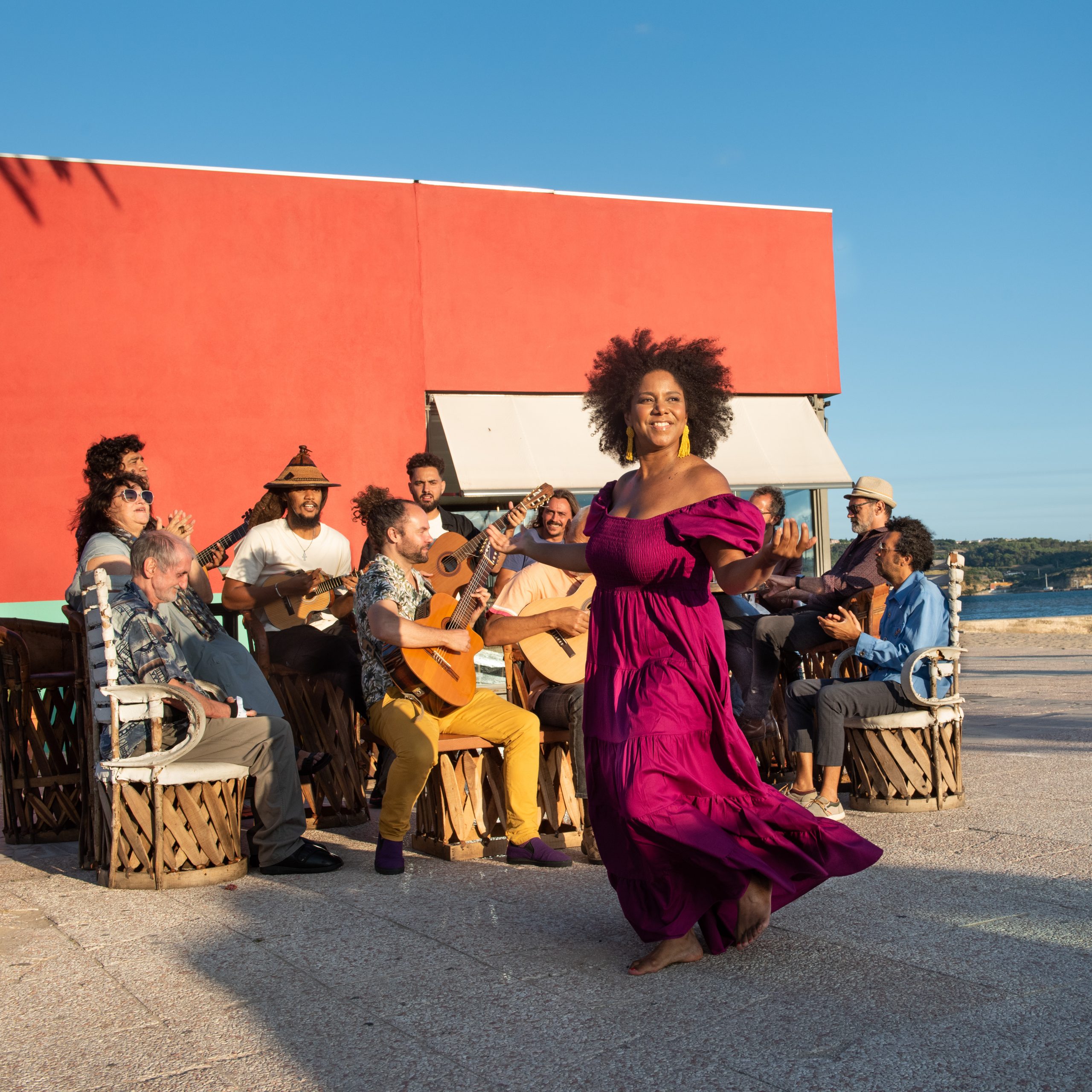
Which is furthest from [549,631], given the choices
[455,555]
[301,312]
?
[301,312]

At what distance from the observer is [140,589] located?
5109 millimetres

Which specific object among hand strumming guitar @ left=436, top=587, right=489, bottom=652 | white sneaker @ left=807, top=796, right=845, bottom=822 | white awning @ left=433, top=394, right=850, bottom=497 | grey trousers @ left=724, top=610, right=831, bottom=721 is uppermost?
white awning @ left=433, top=394, right=850, bottom=497

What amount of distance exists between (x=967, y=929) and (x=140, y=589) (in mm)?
3516

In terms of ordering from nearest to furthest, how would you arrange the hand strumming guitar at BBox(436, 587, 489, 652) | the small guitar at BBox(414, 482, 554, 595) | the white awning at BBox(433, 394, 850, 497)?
the hand strumming guitar at BBox(436, 587, 489, 652) < the small guitar at BBox(414, 482, 554, 595) < the white awning at BBox(433, 394, 850, 497)

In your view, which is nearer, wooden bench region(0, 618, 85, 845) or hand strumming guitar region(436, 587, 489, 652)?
hand strumming guitar region(436, 587, 489, 652)

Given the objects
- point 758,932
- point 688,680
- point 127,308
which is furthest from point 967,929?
point 127,308

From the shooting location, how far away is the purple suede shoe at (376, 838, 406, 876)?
5.04 metres

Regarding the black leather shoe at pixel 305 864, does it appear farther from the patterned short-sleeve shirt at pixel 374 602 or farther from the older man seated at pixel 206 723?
the patterned short-sleeve shirt at pixel 374 602

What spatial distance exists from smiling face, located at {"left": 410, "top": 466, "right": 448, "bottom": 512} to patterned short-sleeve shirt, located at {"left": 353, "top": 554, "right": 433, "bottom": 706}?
195cm

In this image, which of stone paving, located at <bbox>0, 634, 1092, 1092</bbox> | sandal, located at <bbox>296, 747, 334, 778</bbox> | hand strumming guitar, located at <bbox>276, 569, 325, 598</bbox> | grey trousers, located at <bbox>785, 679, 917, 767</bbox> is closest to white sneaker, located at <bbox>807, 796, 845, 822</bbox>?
grey trousers, located at <bbox>785, 679, 917, 767</bbox>

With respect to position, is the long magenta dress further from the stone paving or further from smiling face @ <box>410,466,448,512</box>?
smiling face @ <box>410,466,448,512</box>

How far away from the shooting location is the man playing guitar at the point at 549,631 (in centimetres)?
550

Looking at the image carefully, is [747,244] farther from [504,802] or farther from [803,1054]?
[803,1054]

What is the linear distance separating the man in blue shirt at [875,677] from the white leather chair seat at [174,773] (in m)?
2.85
